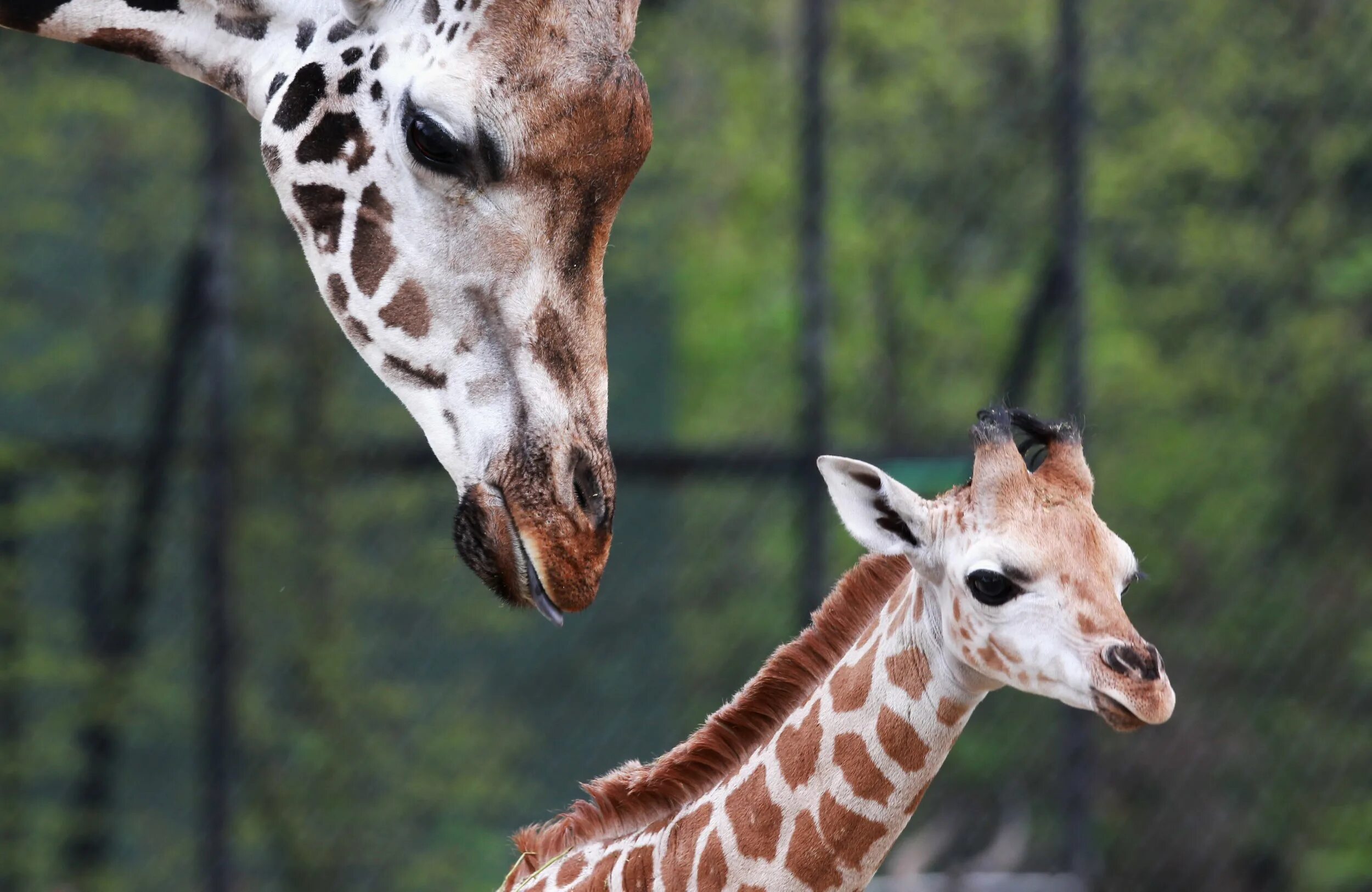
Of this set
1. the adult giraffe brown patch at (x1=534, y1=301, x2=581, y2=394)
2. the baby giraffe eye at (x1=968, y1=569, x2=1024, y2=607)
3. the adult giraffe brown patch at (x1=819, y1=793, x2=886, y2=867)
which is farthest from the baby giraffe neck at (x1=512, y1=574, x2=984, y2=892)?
the adult giraffe brown patch at (x1=534, y1=301, x2=581, y2=394)

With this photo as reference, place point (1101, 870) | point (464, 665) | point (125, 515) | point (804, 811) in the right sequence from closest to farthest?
1. point (804, 811)
2. point (125, 515)
3. point (464, 665)
4. point (1101, 870)

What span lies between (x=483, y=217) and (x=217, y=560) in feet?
11.2

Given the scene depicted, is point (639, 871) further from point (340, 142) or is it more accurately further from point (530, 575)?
point (340, 142)

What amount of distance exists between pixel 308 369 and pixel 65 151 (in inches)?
45.1

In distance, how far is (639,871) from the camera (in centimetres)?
268

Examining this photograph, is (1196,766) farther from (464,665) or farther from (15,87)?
(15,87)

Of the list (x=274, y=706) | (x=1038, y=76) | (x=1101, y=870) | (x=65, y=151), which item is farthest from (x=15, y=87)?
(x=1101, y=870)

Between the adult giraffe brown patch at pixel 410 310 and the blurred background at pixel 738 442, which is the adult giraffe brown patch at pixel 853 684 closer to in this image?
the adult giraffe brown patch at pixel 410 310

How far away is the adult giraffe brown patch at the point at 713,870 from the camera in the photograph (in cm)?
259

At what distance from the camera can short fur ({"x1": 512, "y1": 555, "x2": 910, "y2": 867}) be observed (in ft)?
9.09

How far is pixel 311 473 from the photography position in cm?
554

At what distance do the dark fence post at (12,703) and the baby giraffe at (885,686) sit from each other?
3.32m

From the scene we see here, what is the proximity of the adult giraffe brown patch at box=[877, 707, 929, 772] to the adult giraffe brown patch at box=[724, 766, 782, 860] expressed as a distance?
21 cm

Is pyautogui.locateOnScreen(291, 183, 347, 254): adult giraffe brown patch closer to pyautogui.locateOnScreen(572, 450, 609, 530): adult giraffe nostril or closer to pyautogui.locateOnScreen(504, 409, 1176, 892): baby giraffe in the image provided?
pyautogui.locateOnScreen(572, 450, 609, 530): adult giraffe nostril
